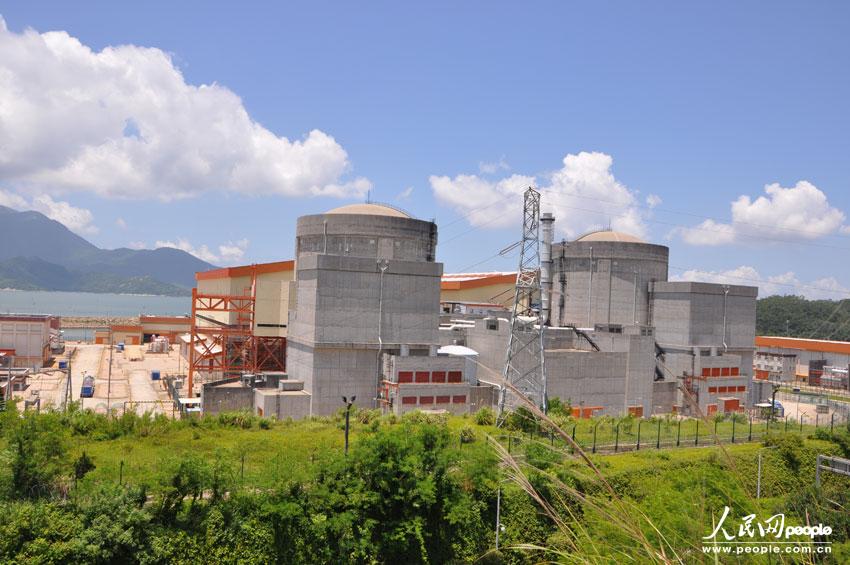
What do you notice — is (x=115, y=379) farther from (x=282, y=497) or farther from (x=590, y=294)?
(x=590, y=294)

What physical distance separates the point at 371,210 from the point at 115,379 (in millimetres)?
25084

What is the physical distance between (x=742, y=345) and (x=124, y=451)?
4741 cm

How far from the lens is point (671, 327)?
49500 mm

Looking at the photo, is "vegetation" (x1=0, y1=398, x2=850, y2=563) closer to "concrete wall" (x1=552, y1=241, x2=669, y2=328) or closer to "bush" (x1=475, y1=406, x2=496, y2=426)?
"bush" (x1=475, y1=406, x2=496, y2=426)

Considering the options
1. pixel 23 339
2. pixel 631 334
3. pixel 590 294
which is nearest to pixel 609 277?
pixel 590 294

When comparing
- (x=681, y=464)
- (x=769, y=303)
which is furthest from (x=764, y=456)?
(x=769, y=303)

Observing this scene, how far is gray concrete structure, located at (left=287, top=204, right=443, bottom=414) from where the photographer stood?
35.8 meters

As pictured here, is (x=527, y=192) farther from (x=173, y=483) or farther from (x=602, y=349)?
(x=173, y=483)

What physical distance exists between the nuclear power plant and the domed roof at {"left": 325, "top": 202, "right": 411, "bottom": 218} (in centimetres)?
17

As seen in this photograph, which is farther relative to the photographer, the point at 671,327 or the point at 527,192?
the point at 671,327

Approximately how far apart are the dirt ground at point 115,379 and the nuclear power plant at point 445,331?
12.2 ft

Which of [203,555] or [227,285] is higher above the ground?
[227,285]

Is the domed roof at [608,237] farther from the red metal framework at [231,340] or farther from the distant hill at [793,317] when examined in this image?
the distant hill at [793,317]

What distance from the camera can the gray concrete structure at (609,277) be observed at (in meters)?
51.5
